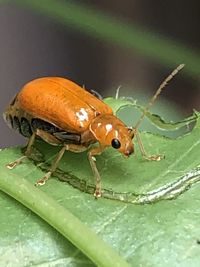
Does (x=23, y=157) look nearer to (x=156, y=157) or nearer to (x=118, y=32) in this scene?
(x=156, y=157)

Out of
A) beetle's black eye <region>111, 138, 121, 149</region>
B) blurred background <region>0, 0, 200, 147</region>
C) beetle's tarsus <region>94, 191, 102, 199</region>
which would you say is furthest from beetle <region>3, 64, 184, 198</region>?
blurred background <region>0, 0, 200, 147</region>

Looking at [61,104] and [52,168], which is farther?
[61,104]

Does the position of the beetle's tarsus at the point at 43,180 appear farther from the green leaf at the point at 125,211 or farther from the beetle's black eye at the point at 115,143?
the beetle's black eye at the point at 115,143

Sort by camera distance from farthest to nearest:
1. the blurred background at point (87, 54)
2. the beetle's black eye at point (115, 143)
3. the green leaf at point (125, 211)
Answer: the blurred background at point (87, 54), the beetle's black eye at point (115, 143), the green leaf at point (125, 211)

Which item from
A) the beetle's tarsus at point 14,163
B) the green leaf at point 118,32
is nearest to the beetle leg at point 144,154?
the beetle's tarsus at point 14,163

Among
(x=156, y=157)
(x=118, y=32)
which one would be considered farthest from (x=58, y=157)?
(x=118, y=32)

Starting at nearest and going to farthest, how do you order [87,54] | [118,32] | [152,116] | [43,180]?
[43,180] → [152,116] → [118,32] → [87,54]

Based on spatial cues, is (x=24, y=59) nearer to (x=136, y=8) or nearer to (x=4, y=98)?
(x=4, y=98)
